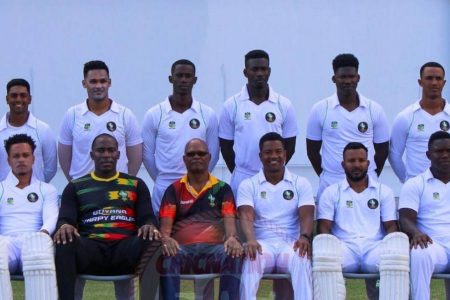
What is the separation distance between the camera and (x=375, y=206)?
7547 millimetres

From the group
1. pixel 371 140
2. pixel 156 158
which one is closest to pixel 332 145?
pixel 371 140

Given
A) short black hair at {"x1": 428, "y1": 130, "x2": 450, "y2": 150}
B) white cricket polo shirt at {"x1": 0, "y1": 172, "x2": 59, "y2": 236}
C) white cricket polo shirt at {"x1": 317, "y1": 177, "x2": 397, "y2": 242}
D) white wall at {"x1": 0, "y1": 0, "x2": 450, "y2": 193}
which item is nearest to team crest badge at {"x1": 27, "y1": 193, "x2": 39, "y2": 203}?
white cricket polo shirt at {"x1": 0, "y1": 172, "x2": 59, "y2": 236}

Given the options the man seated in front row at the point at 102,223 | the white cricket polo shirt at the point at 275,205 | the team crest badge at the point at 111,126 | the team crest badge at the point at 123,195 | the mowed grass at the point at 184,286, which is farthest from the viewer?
the mowed grass at the point at 184,286

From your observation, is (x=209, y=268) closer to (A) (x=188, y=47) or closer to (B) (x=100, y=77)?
(B) (x=100, y=77)

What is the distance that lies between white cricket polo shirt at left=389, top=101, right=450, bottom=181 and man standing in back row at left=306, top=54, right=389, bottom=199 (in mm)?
107

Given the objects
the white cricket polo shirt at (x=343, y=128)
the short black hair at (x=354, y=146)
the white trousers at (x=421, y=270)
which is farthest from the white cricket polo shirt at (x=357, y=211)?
the white cricket polo shirt at (x=343, y=128)

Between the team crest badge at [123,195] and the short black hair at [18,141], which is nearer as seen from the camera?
the team crest badge at [123,195]

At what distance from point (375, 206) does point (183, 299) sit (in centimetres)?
136

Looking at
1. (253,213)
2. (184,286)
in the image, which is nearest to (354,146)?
(253,213)

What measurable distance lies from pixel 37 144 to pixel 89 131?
1.22 ft

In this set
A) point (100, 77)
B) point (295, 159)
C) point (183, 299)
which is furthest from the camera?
point (295, 159)

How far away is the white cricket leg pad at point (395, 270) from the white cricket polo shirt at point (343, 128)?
1.05 meters

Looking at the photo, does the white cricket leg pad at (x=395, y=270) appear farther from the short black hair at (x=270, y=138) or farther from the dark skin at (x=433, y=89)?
the dark skin at (x=433, y=89)

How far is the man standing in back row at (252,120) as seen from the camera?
8.05m
